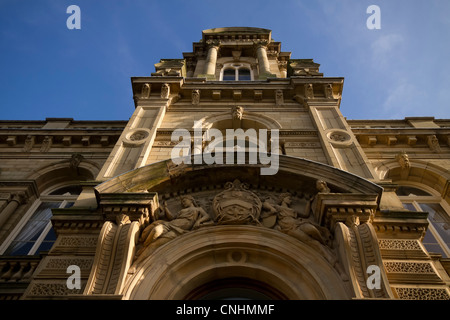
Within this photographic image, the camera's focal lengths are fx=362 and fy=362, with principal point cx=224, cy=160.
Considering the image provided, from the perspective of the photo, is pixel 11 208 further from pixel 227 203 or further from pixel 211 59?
pixel 211 59

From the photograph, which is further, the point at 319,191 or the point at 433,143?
the point at 433,143

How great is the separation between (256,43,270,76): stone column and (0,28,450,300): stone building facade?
4831 mm

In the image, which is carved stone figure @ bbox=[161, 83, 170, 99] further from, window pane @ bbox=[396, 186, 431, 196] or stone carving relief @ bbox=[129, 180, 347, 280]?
window pane @ bbox=[396, 186, 431, 196]

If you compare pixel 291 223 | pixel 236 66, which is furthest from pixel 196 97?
pixel 291 223

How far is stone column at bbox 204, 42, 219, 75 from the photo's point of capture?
853 inches

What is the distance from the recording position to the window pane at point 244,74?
2250cm

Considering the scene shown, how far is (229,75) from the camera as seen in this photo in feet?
75.2

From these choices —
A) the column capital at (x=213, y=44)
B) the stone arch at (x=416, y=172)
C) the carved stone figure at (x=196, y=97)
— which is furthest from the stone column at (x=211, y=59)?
the stone arch at (x=416, y=172)

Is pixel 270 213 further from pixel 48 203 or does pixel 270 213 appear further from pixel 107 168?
pixel 48 203

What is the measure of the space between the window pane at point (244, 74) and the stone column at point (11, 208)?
14.1 metres

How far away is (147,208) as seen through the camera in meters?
8.57

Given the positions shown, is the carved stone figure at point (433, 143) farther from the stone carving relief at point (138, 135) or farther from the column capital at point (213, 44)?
the column capital at point (213, 44)

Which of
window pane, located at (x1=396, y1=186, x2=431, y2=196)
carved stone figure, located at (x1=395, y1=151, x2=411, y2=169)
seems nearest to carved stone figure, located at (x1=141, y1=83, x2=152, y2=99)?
carved stone figure, located at (x1=395, y1=151, x2=411, y2=169)

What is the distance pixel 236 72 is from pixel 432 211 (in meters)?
14.3
